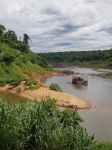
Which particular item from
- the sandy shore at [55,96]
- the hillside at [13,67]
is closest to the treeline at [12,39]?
the hillside at [13,67]

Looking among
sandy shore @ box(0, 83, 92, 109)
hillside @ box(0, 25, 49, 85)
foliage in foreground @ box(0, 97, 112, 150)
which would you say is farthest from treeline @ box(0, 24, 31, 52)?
foliage in foreground @ box(0, 97, 112, 150)

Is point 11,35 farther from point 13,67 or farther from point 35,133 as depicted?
point 35,133

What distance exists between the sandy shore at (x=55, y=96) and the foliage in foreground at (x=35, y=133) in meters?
23.6

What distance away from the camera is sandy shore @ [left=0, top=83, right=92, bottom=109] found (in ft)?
132

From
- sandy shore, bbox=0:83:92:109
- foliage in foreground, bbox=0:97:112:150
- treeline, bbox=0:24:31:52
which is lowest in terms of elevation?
sandy shore, bbox=0:83:92:109

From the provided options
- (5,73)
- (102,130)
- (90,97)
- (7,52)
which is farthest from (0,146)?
(7,52)

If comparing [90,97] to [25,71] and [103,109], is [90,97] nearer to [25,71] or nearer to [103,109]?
[103,109]

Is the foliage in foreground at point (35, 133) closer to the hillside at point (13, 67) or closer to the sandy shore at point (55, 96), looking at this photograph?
the sandy shore at point (55, 96)

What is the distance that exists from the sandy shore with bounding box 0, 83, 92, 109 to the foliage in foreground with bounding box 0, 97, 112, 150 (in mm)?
23550

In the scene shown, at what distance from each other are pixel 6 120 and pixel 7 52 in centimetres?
5693

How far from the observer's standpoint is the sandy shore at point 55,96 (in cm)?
4033

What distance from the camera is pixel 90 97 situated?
48906mm

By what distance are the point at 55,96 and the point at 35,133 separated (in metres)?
29.9

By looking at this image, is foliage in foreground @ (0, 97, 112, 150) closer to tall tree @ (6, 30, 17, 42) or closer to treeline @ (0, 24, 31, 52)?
treeline @ (0, 24, 31, 52)
